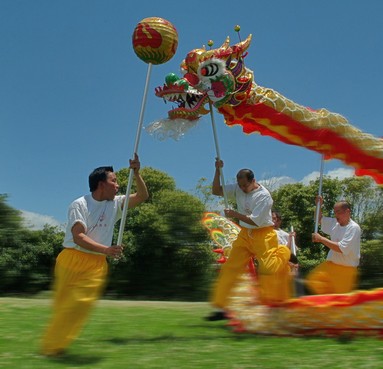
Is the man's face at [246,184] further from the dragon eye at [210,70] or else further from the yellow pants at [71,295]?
the yellow pants at [71,295]

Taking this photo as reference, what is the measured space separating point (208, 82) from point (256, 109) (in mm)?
636

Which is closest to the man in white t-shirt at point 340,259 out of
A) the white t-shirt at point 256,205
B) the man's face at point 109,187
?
the white t-shirt at point 256,205

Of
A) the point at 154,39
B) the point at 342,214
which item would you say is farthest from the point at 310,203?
the point at 154,39

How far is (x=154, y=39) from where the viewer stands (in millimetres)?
5750

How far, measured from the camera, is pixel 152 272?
42.5 ft

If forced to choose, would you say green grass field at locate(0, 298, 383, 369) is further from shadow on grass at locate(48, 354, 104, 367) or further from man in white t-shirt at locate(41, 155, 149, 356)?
man in white t-shirt at locate(41, 155, 149, 356)

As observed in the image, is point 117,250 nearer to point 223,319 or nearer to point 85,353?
point 85,353

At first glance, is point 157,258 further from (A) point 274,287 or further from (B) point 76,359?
(B) point 76,359

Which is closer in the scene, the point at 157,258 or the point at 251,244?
the point at 251,244

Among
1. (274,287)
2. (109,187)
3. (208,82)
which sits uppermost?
(208,82)

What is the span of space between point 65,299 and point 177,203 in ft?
28.6

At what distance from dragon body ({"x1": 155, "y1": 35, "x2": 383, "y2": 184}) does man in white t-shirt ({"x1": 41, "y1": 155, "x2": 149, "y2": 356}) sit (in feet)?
5.80

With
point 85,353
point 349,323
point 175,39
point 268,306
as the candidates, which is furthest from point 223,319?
point 175,39

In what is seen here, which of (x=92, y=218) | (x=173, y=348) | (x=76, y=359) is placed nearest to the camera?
(x=76, y=359)
